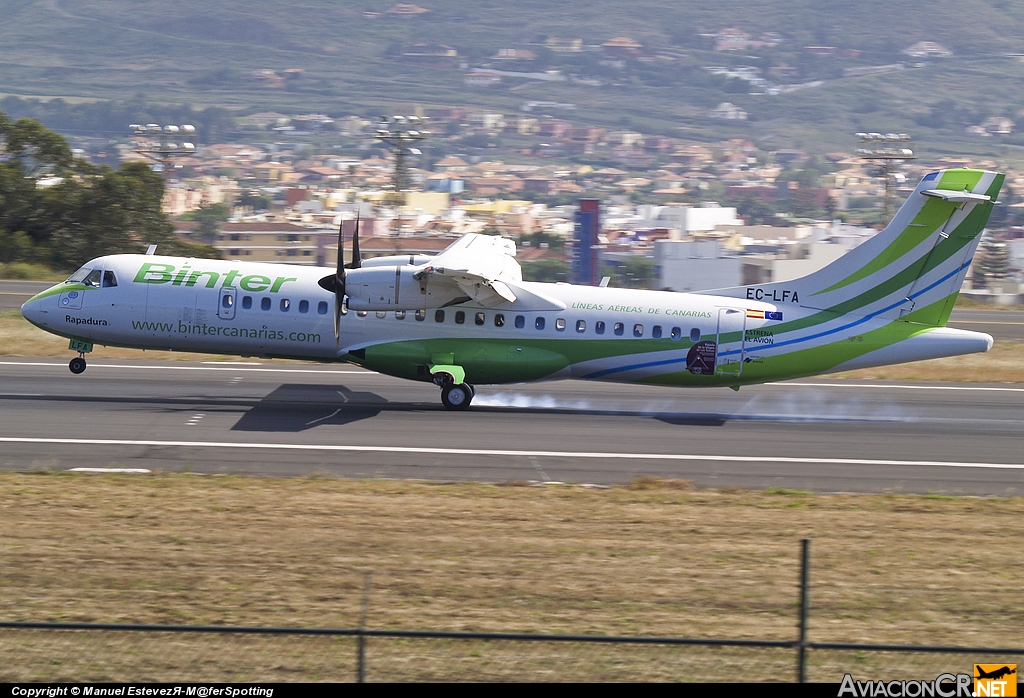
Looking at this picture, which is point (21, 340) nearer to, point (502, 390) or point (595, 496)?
point (502, 390)

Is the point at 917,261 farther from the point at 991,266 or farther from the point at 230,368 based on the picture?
the point at 991,266

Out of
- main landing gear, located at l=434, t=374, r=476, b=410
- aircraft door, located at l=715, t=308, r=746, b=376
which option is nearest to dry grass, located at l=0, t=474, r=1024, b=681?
aircraft door, located at l=715, t=308, r=746, b=376

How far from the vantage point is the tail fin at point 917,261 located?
23953mm

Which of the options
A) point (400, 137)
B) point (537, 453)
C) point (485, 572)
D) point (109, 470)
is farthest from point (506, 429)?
point (400, 137)

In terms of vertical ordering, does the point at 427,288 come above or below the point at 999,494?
above

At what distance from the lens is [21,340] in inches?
1299

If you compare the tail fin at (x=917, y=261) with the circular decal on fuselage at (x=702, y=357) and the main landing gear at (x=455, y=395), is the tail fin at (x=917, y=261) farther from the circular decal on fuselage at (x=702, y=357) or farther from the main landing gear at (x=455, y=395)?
the main landing gear at (x=455, y=395)

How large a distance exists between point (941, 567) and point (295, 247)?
347 feet

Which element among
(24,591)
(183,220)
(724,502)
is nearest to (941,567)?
(724,502)

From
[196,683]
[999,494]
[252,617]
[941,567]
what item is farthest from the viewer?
[999,494]

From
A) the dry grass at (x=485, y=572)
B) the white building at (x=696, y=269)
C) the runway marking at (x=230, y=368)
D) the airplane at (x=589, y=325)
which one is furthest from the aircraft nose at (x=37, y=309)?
the white building at (x=696, y=269)

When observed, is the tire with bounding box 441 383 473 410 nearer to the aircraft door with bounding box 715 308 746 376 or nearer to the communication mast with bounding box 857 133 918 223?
the aircraft door with bounding box 715 308 746 376

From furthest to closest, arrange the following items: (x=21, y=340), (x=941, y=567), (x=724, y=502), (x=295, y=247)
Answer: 1. (x=295, y=247)
2. (x=21, y=340)
3. (x=724, y=502)
4. (x=941, y=567)

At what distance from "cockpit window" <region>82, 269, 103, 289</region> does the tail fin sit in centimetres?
1606
